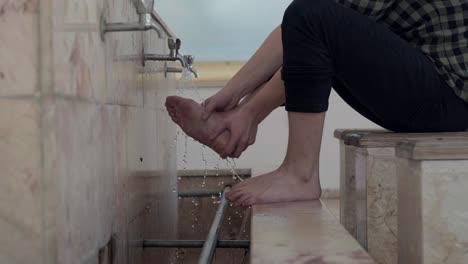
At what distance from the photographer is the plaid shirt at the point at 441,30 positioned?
877mm

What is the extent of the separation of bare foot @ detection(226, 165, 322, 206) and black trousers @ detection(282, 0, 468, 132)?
116mm

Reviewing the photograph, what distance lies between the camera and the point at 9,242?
1.86 feet

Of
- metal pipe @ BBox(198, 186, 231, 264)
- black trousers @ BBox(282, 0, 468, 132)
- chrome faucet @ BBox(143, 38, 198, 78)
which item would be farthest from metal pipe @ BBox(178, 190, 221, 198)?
black trousers @ BBox(282, 0, 468, 132)

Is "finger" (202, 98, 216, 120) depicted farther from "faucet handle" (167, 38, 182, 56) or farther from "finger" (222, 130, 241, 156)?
"faucet handle" (167, 38, 182, 56)

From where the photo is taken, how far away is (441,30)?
0.89 m

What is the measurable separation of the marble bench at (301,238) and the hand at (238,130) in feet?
0.86

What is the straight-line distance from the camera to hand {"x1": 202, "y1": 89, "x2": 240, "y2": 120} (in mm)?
1151

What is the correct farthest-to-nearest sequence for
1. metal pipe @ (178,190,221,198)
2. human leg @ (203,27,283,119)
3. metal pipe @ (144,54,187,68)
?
metal pipe @ (178,190,221,198)
metal pipe @ (144,54,187,68)
human leg @ (203,27,283,119)

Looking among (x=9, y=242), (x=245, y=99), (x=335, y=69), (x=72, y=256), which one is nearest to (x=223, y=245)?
(x=245, y=99)

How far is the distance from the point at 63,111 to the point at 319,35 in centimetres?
42

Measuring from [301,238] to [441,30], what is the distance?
0.41m

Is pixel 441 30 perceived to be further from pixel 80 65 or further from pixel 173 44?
pixel 173 44

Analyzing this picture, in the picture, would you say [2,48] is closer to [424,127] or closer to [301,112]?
[301,112]

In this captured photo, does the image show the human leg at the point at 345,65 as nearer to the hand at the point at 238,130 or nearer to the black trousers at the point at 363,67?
the black trousers at the point at 363,67
